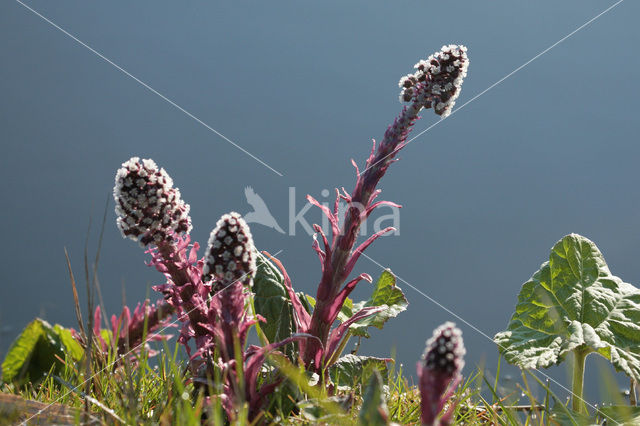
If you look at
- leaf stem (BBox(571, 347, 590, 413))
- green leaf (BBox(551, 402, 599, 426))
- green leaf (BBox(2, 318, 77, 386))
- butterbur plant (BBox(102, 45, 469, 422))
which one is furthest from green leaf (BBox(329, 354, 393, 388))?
green leaf (BBox(2, 318, 77, 386))

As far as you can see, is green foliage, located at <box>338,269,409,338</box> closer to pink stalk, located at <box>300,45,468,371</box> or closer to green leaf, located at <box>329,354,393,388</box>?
green leaf, located at <box>329,354,393,388</box>

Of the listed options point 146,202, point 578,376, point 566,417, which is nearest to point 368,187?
point 146,202

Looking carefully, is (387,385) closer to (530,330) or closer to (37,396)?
(530,330)

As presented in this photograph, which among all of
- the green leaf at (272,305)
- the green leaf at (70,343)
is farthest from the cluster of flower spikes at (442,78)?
the green leaf at (70,343)

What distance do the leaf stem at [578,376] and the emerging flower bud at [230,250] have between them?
142 cm

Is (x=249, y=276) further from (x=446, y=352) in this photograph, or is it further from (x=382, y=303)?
(x=382, y=303)

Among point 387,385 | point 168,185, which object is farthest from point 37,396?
point 387,385

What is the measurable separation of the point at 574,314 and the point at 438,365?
5.01 feet

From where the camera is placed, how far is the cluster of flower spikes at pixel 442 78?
2.01 m

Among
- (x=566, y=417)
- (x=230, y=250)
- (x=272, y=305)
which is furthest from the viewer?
(x=272, y=305)

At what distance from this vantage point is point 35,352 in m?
2.70

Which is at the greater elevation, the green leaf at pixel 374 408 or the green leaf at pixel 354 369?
the green leaf at pixel 354 369

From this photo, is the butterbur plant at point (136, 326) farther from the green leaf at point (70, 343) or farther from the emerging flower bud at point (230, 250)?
the emerging flower bud at point (230, 250)

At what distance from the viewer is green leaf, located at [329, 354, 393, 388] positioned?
2.11m
